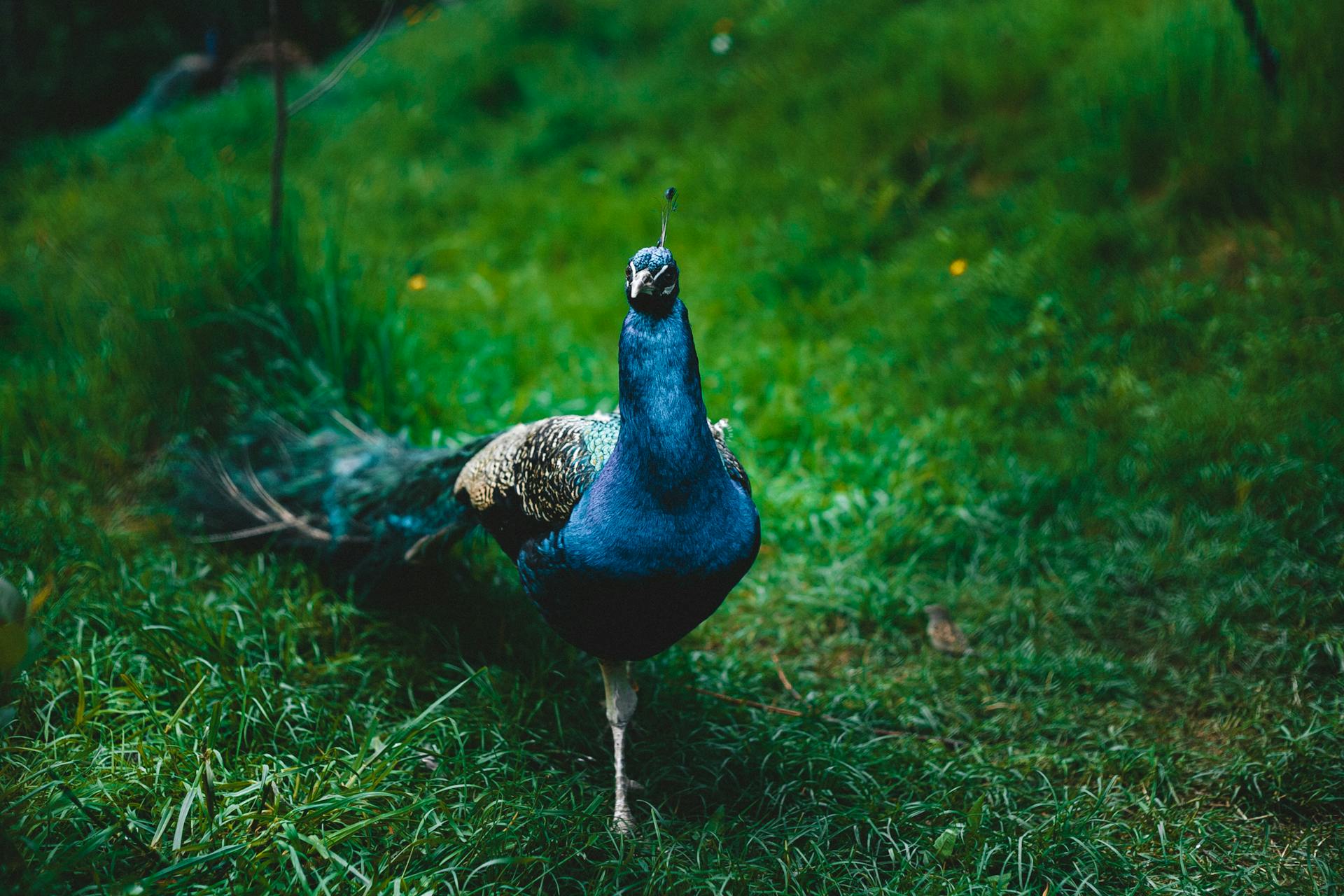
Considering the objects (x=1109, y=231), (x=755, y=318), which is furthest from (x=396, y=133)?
(x=1109, y=231)

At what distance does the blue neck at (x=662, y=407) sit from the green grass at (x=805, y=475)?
894mm

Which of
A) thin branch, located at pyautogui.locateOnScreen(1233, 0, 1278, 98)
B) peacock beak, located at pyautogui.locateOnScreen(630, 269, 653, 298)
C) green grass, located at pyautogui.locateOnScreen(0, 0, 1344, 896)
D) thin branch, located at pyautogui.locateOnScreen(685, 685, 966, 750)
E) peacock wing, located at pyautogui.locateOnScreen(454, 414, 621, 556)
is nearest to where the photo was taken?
peacock beak, located at pyautogui.locateOnScreen(630, 269, 653, 298)

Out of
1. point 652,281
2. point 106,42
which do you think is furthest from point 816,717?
point 106,42

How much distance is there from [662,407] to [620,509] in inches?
→ 10.2

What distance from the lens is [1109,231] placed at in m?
4.52

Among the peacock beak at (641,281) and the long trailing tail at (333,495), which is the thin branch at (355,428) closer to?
the long trailing tail at (333,495)

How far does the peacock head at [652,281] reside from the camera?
219 cm

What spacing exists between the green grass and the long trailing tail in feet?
0.50

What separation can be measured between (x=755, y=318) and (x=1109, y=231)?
5.78ft

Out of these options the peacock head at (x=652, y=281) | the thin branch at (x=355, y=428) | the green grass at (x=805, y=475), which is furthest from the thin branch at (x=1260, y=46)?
the thin branch at (x=355, y=428)

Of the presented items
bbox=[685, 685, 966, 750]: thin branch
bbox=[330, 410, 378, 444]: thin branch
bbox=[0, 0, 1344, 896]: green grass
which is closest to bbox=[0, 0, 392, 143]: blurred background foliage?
bbox=[0, 0, 1344, 896]: green grass

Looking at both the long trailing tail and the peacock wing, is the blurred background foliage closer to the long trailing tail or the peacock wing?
the long trailing tail

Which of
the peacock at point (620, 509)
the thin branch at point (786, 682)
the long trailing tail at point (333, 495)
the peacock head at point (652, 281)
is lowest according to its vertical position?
the thin branch at point (786, 682)

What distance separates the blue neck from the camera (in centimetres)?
225
